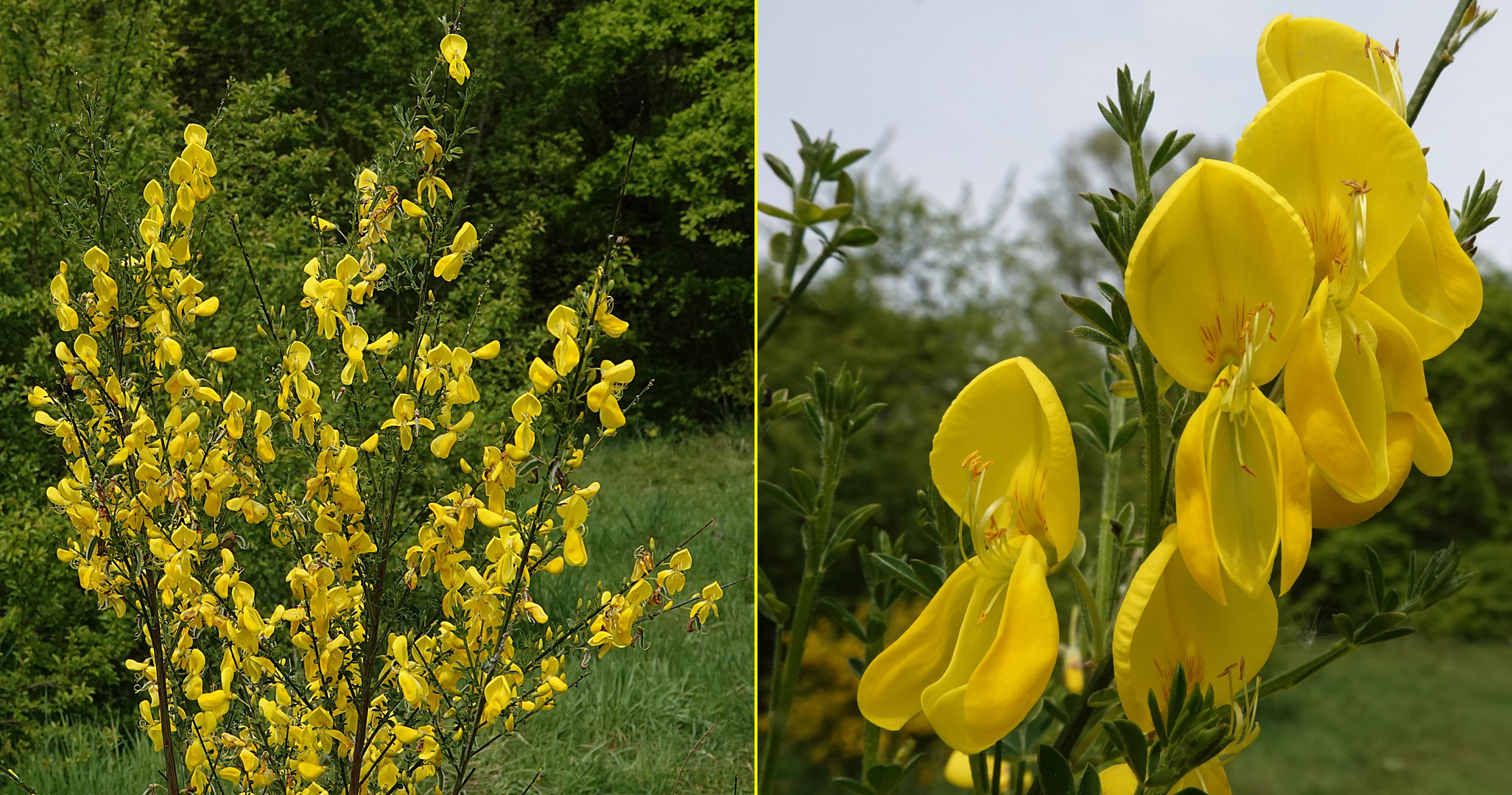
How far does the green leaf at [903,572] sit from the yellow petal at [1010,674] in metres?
0.07

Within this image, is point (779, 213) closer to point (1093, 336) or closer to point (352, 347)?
point (1093, 336)

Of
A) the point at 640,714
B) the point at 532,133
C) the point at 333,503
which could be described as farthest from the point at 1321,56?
the point at 532,133

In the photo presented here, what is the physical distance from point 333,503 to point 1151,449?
0.65 metres

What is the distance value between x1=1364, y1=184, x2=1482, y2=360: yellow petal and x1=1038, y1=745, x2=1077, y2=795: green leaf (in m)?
0.16

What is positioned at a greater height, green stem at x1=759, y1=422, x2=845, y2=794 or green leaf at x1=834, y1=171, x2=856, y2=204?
green leaf at x1=834, y1=171, x2=856, y2=204

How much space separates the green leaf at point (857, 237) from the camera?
16.6 inches

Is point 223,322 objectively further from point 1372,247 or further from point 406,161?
point 1372,247

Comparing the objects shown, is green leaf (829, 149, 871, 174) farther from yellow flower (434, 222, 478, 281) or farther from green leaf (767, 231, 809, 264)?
yellow flower (434, 222, 478, 281)

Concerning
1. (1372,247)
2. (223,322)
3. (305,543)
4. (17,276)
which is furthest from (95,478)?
(17,276)

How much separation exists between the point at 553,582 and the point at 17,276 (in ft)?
4.41

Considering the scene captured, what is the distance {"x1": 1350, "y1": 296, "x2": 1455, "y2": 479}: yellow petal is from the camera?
32cm

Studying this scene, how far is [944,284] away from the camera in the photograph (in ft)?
7.24

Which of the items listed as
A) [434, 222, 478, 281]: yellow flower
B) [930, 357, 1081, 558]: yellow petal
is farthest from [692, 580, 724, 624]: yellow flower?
[930, 357, 1081, 558]: yellow petal

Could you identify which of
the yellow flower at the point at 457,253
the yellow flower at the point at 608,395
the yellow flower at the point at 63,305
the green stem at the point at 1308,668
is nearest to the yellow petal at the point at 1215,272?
the green stem at the point at 1308,668
